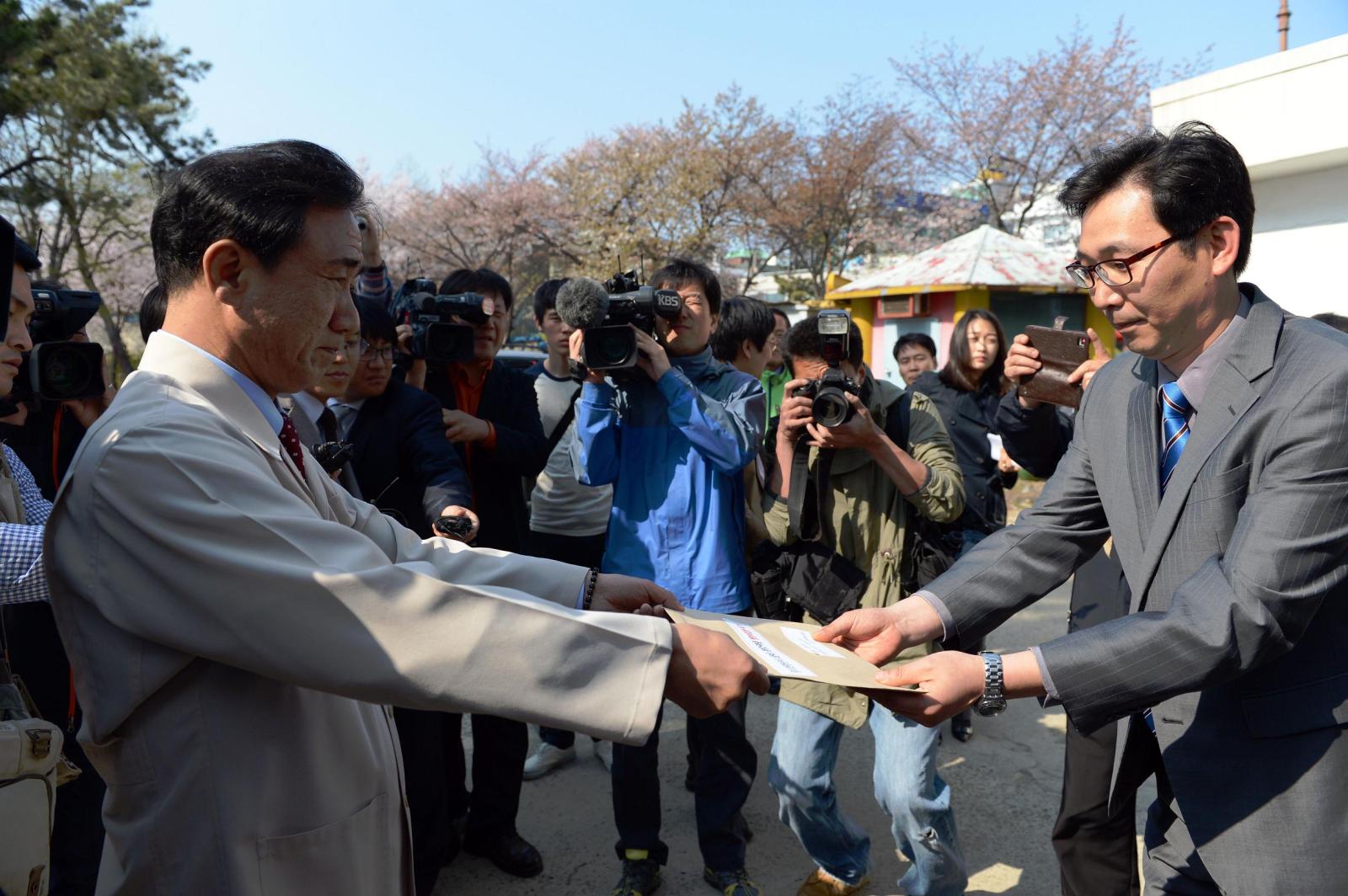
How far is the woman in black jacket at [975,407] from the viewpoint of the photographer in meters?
4.91

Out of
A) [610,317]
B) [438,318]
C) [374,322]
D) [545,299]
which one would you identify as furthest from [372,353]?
[545,299]

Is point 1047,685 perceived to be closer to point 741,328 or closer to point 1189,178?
point 1189,178

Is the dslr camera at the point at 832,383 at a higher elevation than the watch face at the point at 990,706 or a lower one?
higher

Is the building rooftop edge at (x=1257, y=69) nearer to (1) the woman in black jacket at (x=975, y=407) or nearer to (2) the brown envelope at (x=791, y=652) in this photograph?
(1) the woman in black jacket at (x=975, y=407)

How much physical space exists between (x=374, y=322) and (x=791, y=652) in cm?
228

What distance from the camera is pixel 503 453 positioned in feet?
12.6

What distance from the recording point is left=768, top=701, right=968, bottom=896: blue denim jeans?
3.00 metres

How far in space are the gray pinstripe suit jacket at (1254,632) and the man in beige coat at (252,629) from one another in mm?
822

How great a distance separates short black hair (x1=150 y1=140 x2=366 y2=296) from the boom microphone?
1691 mm

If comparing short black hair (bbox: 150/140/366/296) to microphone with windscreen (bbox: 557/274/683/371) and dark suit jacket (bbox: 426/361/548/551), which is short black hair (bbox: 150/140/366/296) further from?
dark suit jacket (bbox: 426/361/548/551)

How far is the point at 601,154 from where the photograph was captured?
84.5 ft

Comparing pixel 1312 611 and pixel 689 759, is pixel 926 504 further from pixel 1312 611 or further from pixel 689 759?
pixel 689 759

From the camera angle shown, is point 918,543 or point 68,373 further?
point 918,543

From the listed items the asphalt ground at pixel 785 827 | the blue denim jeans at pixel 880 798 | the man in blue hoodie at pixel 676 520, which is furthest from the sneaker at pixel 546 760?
the blue denim jeans at pixel 880 798
